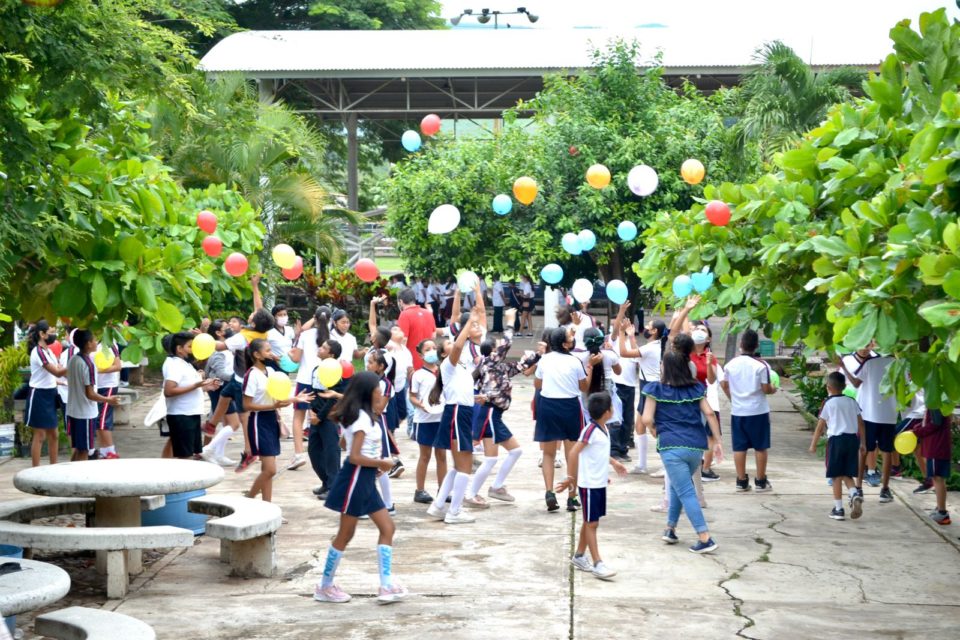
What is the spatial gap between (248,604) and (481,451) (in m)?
5.26

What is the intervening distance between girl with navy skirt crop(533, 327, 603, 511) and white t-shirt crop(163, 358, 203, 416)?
3096 millimetres

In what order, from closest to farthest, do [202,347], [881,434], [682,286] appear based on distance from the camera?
1. [682,286]
2. [881,434]
3. [202,347]

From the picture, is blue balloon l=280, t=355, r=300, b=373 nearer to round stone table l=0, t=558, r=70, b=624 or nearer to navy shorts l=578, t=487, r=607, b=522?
navy shorts l=578, t=487, r=607, b=522

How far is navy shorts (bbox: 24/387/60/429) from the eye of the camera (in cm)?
1127

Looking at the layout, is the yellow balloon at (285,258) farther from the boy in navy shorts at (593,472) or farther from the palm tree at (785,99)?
the palm tree at (785,99)

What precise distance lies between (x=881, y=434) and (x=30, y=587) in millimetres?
7182

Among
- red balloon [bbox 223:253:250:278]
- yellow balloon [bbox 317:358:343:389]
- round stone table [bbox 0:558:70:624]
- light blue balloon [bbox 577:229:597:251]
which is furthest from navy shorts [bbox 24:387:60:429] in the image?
light blue balloon [bbox 577:229:597:251]

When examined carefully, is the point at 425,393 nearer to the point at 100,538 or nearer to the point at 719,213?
the point at 719,213

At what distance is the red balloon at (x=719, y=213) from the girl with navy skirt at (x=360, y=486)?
271 centimetres

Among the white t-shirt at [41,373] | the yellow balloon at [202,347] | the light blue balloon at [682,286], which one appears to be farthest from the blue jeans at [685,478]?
the white t-shirt at [41,373]

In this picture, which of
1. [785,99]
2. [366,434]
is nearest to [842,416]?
[366,434]

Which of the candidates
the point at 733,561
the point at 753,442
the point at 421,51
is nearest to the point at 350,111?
the point at 421,51

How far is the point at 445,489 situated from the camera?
373 inches

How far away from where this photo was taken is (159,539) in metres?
7.22
